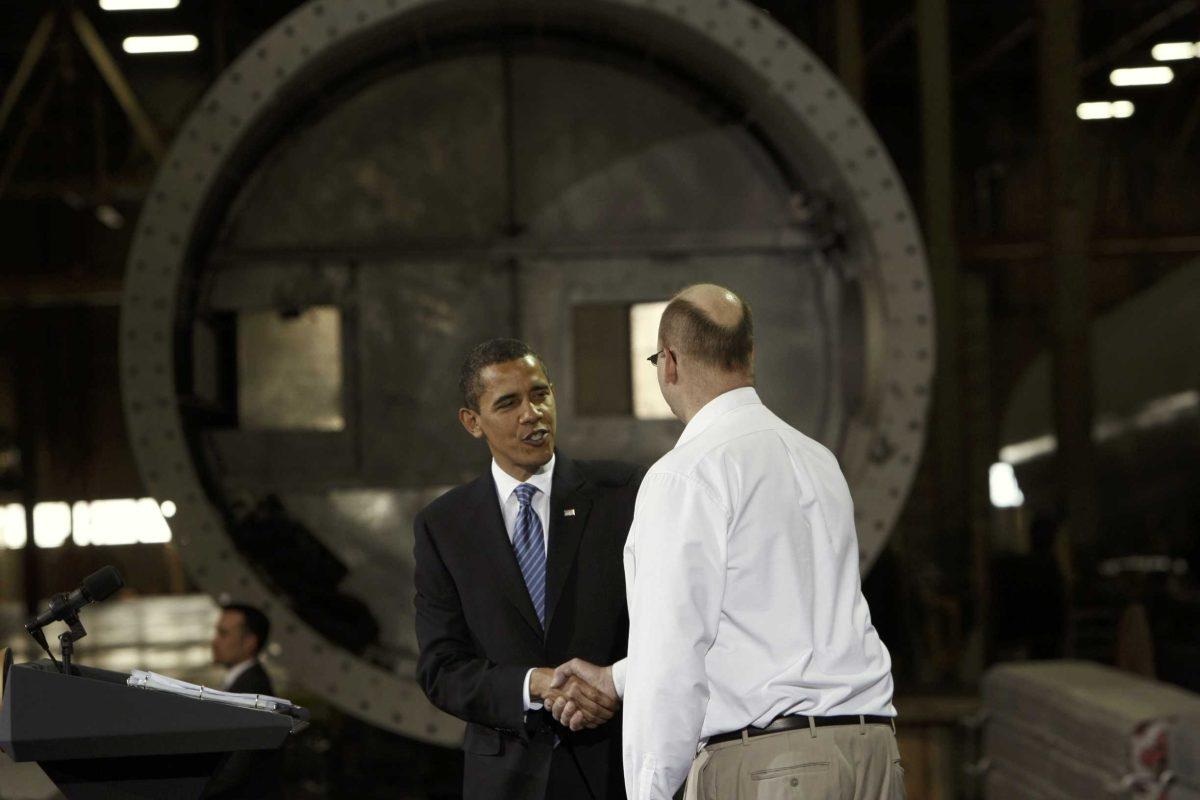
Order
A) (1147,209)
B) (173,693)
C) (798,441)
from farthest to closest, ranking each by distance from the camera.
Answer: (1147,209)
(798,441)
(173,693)

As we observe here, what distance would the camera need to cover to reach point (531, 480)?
9.52 ft

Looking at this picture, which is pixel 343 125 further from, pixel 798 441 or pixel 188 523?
pixel 798 441

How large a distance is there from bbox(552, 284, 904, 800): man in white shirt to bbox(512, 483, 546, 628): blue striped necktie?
0.58 m

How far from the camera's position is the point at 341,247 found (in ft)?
17.5

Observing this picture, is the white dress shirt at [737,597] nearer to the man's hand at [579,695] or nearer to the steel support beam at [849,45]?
the man's hand at [579,695]

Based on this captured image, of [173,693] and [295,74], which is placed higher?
[295,74]

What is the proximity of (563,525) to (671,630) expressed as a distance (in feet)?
2.36

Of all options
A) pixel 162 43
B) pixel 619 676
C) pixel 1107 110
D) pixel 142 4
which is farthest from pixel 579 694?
pixel 1107 110

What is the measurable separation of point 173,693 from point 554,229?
337 cm

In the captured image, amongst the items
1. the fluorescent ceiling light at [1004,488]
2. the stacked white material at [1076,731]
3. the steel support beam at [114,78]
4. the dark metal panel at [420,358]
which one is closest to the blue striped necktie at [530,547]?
the stacked white material at [1076,731]

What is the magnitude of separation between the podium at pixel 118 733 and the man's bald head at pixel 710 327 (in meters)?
0.85

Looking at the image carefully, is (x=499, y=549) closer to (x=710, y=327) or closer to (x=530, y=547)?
(x=530, y=547)

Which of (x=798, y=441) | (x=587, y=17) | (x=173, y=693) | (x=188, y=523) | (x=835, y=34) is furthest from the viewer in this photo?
(x=835, y=34)

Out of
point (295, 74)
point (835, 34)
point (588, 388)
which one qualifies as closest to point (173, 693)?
point (295, 74)
